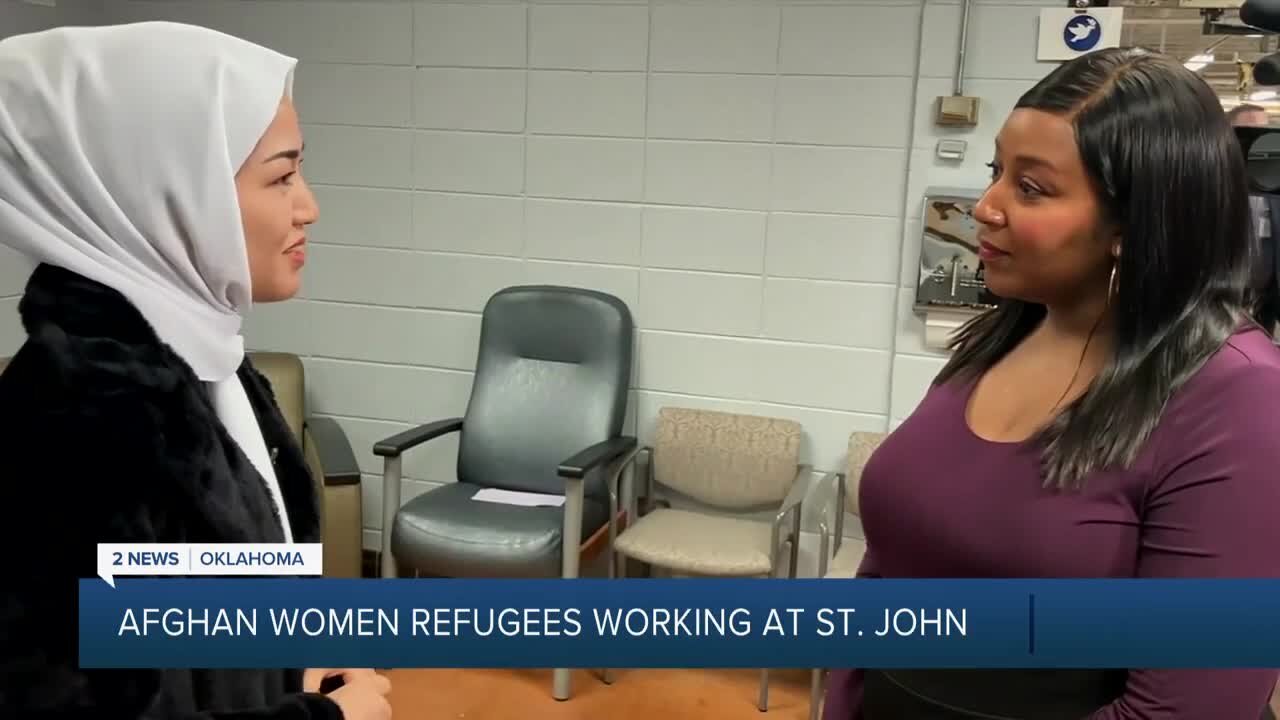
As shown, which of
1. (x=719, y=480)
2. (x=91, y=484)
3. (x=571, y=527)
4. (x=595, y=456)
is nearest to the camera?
(x=91, y=484)

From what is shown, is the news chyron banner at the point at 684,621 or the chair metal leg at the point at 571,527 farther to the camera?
the chair metal leg at the point at 571,527

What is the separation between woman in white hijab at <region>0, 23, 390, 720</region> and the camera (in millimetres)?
821

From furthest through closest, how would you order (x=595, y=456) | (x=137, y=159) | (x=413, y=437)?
(x=413, y=437) → (x=595, y=456) → (x=137, y=159)

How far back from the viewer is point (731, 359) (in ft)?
10.1

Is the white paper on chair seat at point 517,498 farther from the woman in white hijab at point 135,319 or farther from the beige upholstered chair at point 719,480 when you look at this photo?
the woman in white hijab at point 135,319

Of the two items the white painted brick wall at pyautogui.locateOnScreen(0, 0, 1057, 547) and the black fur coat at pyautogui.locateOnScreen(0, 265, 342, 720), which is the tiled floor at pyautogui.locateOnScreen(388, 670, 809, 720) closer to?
the white painted brick wall at pyautogui.locateOnScreen(0, 0, 1057, 547)

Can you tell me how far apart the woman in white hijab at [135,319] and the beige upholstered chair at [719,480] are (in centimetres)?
178

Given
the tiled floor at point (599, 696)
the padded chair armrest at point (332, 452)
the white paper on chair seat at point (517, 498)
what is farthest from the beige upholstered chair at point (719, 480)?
the padded chair armrest at point (332, 452)

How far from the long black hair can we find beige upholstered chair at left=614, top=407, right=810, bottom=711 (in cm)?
174

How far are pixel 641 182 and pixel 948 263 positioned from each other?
922mm

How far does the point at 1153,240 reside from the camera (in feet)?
3.32

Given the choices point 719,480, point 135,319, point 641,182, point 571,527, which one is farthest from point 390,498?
point 135,319

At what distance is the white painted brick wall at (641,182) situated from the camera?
2.88 m

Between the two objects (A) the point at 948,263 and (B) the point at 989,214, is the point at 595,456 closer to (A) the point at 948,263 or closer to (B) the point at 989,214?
(A) the point at 948,263
